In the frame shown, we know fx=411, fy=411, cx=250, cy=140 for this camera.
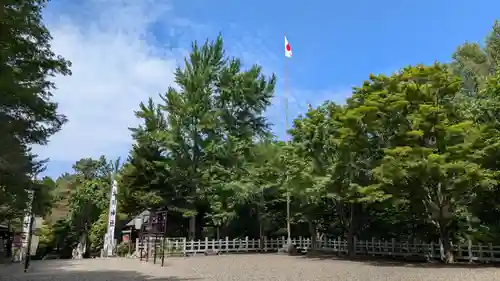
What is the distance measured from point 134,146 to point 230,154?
722 cm

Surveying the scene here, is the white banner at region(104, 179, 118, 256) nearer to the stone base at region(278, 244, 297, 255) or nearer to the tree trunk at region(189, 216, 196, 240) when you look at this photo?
the tree trunk at region(189, 216, 196, 240)

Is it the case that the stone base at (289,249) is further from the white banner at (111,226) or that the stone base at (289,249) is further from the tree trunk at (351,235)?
the white banner at (111,226)

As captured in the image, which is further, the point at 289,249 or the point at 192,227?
the point at 192,227

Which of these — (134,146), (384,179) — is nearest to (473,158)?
(384,179)

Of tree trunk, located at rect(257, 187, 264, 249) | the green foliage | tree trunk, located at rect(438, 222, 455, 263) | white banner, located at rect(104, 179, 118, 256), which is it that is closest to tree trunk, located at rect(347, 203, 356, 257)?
the green foliage

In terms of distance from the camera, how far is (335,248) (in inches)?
978

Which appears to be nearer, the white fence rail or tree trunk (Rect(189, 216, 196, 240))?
the white fence rail

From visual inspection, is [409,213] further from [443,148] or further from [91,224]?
[91,224]

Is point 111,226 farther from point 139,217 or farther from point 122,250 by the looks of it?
point 139,217

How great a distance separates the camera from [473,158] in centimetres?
1549

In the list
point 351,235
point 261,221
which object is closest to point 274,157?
point 261,221

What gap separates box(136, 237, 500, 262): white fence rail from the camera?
57.4 ft

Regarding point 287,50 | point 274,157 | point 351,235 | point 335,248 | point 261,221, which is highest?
point 287,50

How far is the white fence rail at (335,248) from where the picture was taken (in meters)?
17.5
